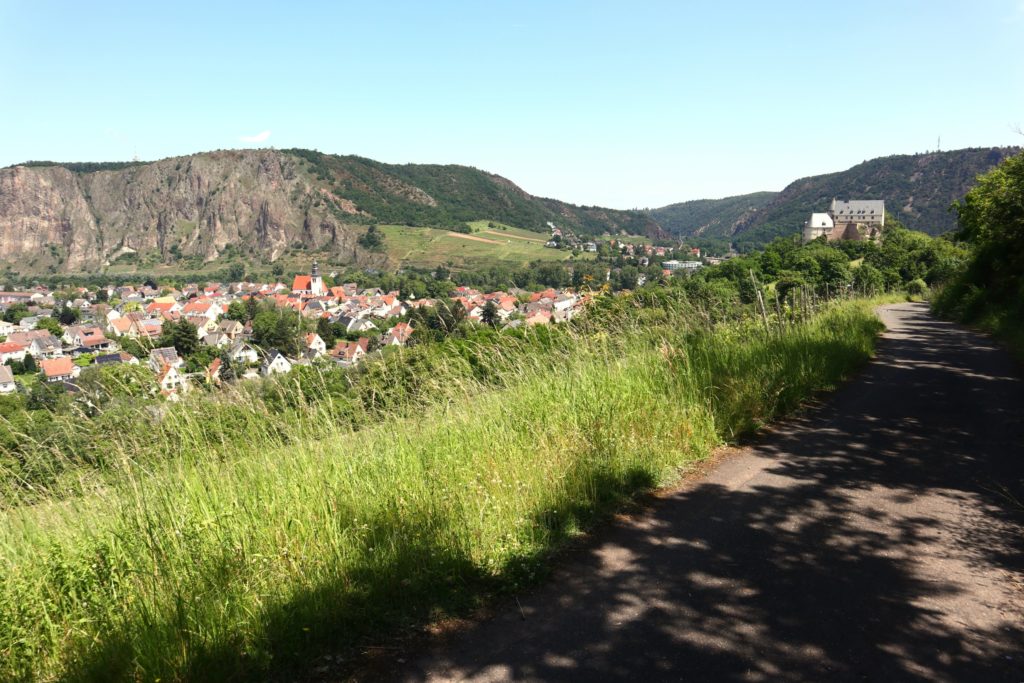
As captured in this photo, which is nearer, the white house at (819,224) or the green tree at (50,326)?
the green tree at (50,326)

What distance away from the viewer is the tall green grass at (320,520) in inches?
102

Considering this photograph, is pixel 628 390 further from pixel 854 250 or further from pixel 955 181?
pixel 955 181

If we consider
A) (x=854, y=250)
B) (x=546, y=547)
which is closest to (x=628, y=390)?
(x=546, y=547)

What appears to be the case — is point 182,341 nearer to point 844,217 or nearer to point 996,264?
point 996,264

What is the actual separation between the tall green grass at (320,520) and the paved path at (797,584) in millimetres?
393

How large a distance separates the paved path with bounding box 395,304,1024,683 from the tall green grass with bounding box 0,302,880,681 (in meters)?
0.39

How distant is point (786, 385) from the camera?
717 centimetres

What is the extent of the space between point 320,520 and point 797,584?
2656 mm

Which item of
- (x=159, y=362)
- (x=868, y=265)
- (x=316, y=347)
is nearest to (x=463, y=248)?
(x=868, y=265)

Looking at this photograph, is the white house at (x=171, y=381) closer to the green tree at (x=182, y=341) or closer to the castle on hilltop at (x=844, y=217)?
the green tree at (x=182, y=341)

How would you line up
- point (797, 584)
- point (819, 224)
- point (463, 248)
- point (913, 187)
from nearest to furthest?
point (797, 584)
point (819, 224)
point (913, 187)
point (463, 248)

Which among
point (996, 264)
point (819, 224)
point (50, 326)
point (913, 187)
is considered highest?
point (913, 187)

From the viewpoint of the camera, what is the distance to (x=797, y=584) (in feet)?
10.5

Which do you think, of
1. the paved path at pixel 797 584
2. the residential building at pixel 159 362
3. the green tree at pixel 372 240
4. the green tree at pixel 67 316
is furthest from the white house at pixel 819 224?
the green tree at pixel 67 316
